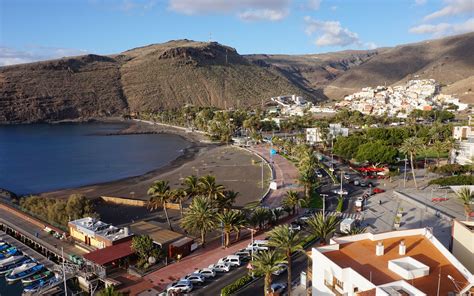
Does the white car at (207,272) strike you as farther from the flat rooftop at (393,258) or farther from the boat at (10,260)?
the boat at (10,260)

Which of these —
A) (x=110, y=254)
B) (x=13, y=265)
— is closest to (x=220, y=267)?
(x=110, y=254)

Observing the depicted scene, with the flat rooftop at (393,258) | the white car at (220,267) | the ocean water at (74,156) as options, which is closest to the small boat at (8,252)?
the white car at (220,267)

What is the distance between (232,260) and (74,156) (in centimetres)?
7922

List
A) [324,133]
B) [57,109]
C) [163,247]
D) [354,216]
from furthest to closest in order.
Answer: [57,109], [324,133], [354,216], [163,247]

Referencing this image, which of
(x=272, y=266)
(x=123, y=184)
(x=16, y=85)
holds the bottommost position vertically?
(x=123, y=184)

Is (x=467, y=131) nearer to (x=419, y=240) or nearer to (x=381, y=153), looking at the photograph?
(x=381, y=153)

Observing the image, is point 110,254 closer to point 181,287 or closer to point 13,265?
point 181,287

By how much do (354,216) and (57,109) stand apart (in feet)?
594

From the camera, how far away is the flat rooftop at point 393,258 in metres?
20.6

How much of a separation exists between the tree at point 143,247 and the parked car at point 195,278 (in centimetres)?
476

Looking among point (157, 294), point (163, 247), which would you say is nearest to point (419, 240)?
point (157, 294)

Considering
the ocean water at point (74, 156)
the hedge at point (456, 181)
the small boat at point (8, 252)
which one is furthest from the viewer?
the ocean water at point (74, 156)

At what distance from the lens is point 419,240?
25688 millimetres

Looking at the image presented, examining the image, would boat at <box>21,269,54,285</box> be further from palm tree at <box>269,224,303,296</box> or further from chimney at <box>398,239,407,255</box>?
chimney at <box>398,239,407,255</box>
